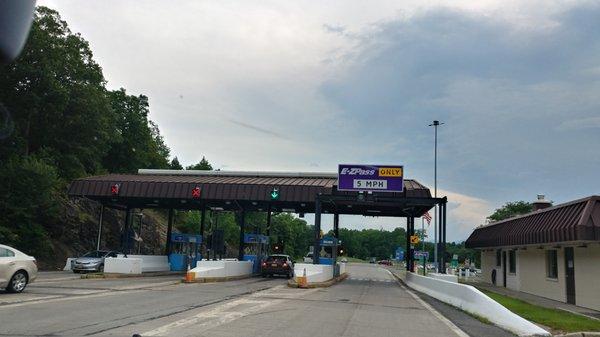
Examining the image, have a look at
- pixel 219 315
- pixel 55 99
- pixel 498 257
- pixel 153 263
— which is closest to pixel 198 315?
pixel 219 315

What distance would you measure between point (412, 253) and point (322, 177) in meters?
11.0

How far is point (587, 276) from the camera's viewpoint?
2195cm

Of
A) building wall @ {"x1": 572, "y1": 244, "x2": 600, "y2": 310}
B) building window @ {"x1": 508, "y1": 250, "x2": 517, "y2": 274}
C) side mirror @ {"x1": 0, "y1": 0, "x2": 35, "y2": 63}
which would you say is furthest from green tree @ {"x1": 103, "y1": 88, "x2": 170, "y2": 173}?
side mirror @ {"x1": 0, "y1": 0, "x2": 35, "y2": 63}

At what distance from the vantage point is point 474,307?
16281mm

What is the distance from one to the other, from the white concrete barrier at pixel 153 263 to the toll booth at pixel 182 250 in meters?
0.64

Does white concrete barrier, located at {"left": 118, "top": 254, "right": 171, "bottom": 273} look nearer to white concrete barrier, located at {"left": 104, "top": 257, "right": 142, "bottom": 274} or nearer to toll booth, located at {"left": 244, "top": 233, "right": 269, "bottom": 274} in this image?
white concrete barrier, located at {"left": 104, "top": 257, "right": 142, "bottom": 274}

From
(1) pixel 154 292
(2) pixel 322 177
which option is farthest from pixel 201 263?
(2) pixel 322 177

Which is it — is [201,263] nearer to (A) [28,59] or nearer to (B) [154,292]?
(B) [154,292]

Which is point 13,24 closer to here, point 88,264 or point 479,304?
point 479,304

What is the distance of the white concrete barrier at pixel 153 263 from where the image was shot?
112 feet

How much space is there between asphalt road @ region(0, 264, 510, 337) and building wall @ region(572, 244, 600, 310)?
25.0 ft

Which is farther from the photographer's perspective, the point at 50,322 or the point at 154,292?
the point at 154,292

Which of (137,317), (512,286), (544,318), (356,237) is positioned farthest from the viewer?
(356,237)

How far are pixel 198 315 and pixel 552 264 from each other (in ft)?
67.4
